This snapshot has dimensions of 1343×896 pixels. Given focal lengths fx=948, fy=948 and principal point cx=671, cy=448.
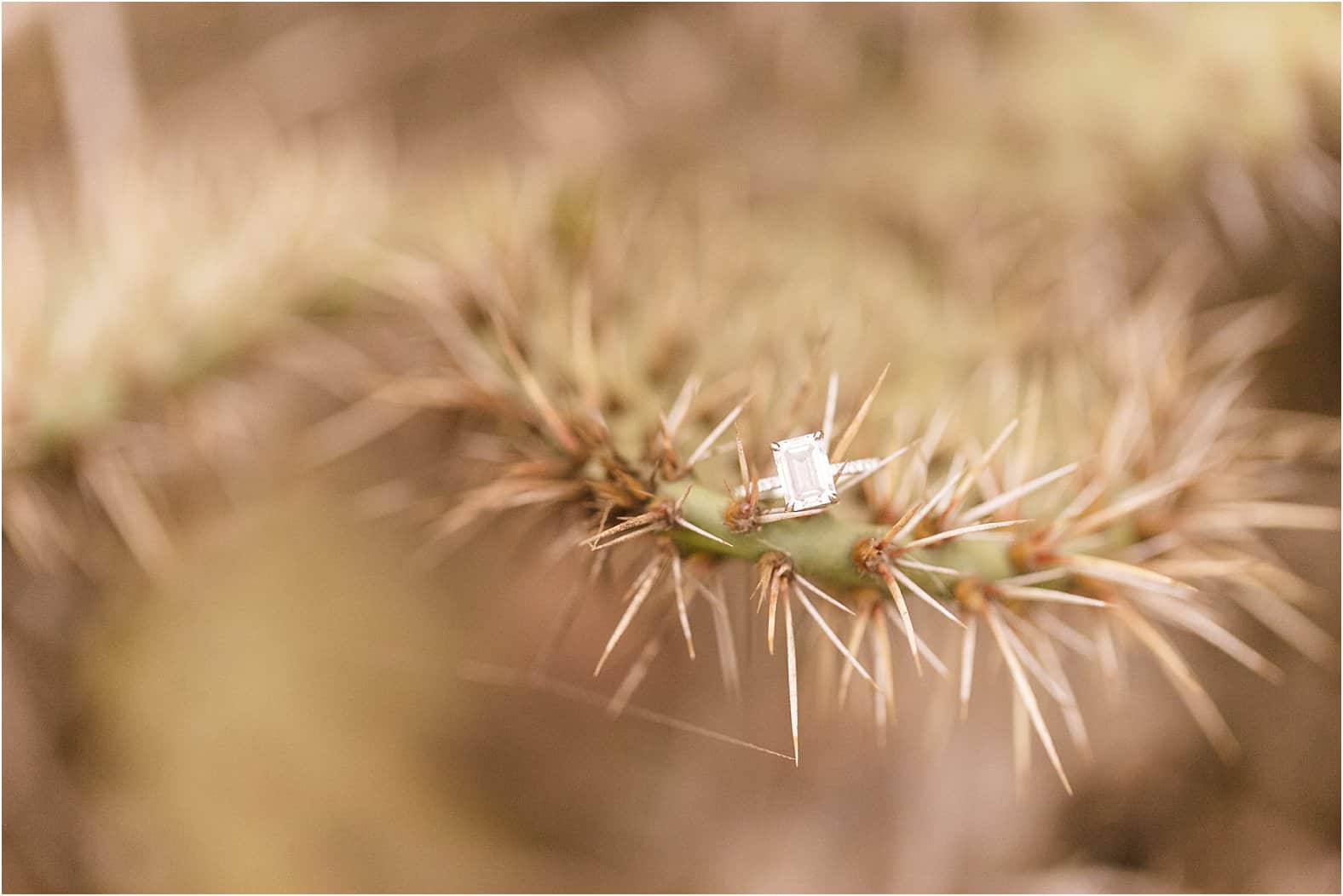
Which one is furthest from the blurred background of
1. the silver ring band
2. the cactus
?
the silver ring band

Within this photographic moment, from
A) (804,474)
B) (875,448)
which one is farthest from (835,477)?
(875,448)

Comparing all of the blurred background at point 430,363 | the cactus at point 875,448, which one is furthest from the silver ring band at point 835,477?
the blurred background at point 430,363

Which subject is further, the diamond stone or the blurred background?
the blurred background

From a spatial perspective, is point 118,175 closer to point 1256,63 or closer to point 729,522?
point 729,522

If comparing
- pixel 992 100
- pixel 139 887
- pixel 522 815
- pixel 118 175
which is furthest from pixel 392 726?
pixel 992 100

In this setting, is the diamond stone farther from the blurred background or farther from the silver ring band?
the blurred background
